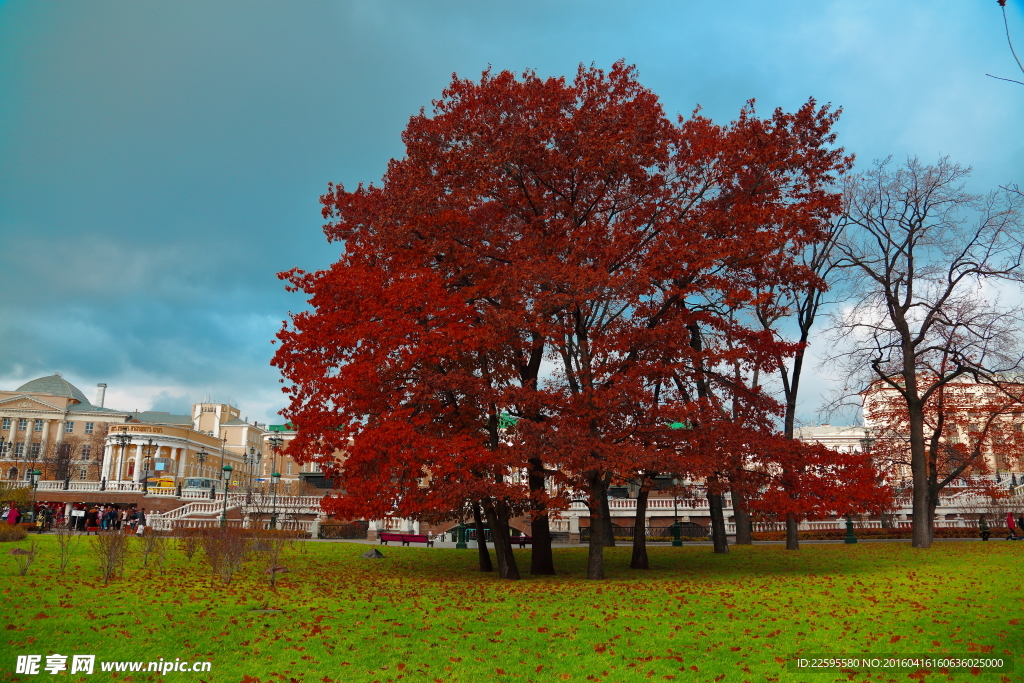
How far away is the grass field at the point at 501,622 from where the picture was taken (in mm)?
9055

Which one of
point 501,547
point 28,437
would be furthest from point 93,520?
point 28,437

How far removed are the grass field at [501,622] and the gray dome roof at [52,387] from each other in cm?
10373

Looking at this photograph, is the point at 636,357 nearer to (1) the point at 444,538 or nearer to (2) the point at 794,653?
(2) the point at 794,653

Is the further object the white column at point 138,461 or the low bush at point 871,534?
the white column at point 138,461

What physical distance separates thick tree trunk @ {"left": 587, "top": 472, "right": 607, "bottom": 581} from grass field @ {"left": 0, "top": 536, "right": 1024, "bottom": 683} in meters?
0.53

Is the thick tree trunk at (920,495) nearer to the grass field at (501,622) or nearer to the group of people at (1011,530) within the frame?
the group of people at (1011,530)

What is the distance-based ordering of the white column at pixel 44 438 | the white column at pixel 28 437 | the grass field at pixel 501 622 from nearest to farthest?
the grass field at pixel 501 622 → the white column at pixel 28 437 → the white column at pixel 44 438

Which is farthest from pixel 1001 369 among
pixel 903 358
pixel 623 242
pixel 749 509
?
pixel 623 242

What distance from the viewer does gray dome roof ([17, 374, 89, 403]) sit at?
10475 cm

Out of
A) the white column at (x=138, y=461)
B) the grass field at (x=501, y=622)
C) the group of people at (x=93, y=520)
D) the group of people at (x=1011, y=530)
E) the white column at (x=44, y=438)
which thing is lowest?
the grass field at (x=501, y=622)

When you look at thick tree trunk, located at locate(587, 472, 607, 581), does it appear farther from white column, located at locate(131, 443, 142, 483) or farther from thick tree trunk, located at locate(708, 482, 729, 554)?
white column, located at locate(131, 443, 142, 483)

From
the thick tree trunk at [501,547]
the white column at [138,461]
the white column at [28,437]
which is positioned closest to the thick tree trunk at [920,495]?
the thick tree trunk at [501,547]

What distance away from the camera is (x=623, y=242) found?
60.7ft

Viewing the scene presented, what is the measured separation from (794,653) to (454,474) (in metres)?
8.92
